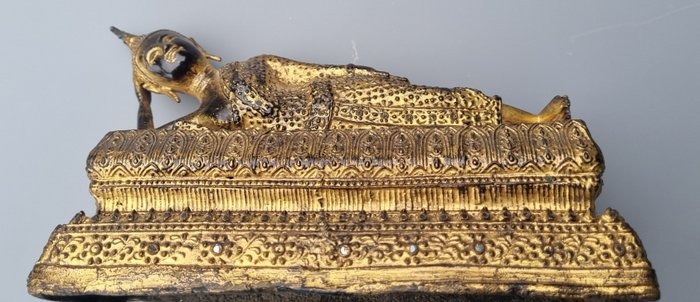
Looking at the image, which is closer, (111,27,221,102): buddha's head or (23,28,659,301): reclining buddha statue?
(23,28,659,301): reclining buddha statue

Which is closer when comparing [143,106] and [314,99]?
[314,99]

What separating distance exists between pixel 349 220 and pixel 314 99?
1.62 ft

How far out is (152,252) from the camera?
1.71 m

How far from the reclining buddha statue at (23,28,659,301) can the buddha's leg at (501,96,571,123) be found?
Answer: 17mm

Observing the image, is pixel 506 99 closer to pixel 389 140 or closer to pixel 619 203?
pixel 619 203

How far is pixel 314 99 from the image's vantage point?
2037 mm

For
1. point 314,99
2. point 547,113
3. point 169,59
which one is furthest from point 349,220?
point 169,59

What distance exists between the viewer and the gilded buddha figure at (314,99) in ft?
6.53

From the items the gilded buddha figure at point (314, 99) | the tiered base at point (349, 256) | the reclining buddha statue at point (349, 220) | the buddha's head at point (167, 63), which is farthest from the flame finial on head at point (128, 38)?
the tiered base at point (349, 256)

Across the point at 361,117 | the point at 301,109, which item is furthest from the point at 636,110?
the point at 301,109

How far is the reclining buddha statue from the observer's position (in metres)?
1.58

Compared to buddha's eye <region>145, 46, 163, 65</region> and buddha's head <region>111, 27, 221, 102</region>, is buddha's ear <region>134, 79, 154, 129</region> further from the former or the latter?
buddha's eye <region>145, 46, 163, 65</region>

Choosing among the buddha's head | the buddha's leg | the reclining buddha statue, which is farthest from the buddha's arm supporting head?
the buddha's leg

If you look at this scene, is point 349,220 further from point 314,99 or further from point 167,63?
point 167,63
